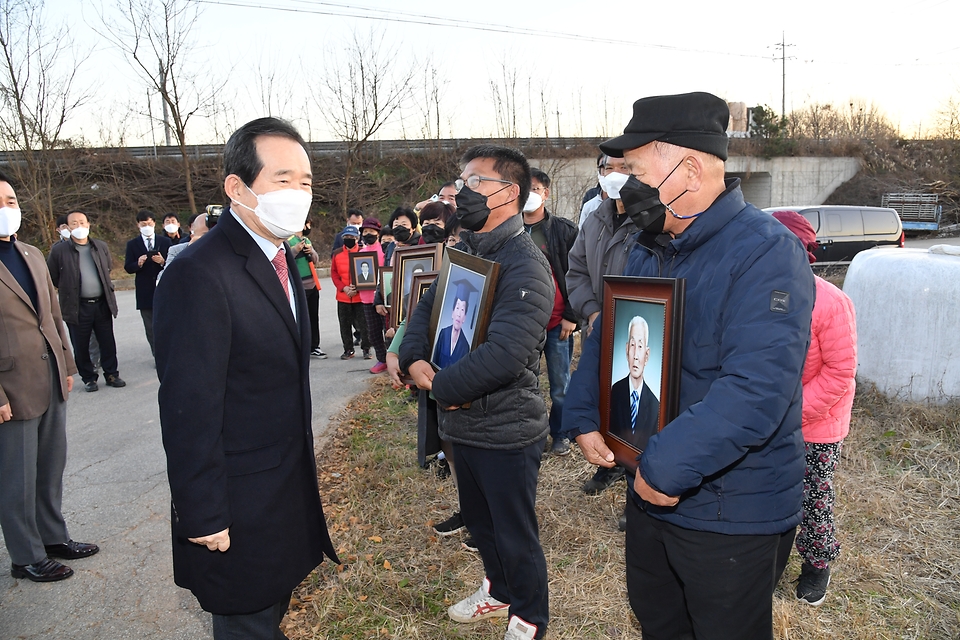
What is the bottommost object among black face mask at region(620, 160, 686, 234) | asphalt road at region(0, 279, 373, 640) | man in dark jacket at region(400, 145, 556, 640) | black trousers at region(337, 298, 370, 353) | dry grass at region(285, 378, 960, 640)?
dry grass at region(285, 378, 960, 640)

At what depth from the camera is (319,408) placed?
705cm

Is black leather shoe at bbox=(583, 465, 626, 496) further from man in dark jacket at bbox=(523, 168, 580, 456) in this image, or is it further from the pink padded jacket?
the pink padded jacket

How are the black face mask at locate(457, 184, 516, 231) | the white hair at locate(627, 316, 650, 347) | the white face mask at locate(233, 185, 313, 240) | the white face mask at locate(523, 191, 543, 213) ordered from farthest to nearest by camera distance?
1. the white face mask at locate(523, 191, 543, 213)
2. the black face mask at locate(457, 184, 516, 231)
3. the white face mask at locate(233, 185, 313, 240)
4. the white hair at locate(627, 316, 650, 347)

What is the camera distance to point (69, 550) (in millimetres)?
3848

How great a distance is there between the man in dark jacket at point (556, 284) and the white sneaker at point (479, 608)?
2.10 metres

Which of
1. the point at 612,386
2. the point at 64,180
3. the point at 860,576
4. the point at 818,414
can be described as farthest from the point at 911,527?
the point at 64,180

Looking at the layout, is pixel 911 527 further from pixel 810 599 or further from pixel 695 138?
pixel 695 138

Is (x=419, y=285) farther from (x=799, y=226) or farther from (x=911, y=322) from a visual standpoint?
(x=911, y=322)

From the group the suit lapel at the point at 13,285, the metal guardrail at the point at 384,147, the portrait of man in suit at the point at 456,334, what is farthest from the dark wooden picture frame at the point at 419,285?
the metal guardrail at the point at 384,147

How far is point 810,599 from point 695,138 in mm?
2632

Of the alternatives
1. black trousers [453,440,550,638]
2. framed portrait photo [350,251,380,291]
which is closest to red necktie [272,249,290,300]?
black trousers [453,440,550,638]

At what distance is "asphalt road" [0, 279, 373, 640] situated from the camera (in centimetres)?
326

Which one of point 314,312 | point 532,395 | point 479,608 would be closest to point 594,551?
point 479,608

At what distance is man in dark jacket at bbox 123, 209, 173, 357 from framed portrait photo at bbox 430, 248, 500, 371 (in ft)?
23.5
